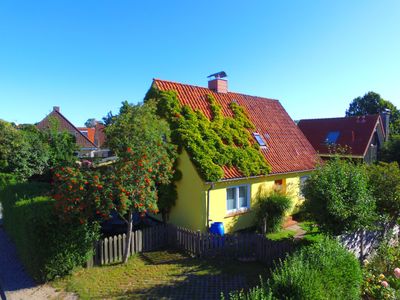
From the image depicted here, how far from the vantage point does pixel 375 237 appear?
11922 millimetres

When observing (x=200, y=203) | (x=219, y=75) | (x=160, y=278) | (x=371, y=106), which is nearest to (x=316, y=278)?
(x=160, y=278)

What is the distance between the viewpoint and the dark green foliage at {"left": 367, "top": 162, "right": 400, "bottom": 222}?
11.0 m

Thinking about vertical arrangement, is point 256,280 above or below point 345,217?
below

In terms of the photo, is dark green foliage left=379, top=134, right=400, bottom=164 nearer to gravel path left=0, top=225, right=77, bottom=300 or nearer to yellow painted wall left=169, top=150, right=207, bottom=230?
yellow painted wall left=169, top=150, right=207, bottom=230

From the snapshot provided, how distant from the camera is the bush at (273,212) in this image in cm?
1405

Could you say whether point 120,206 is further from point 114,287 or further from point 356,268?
point 356,268

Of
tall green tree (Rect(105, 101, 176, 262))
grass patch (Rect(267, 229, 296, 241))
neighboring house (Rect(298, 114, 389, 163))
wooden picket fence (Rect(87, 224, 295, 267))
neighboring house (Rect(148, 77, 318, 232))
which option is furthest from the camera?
neighboring house (Rect(298, 114, 389, 163))

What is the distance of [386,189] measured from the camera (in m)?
11.1

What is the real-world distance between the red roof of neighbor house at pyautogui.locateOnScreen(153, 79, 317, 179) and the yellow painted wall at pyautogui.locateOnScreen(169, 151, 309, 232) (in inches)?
41.8

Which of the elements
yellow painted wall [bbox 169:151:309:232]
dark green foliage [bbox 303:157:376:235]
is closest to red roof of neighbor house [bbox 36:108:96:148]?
yellow painted wall [bbox 169:151:309:232]

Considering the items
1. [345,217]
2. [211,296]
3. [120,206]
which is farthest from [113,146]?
[345,217]

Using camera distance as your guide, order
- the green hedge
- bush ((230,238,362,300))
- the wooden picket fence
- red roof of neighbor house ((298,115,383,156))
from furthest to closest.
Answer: red roof of neighbor house ((298,115,383,156)), the wooden picket fence, the green hedge, bush ((230,238,362,300))

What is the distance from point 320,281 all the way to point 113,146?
309 inches

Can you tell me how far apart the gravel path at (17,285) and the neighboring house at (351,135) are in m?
24.1
